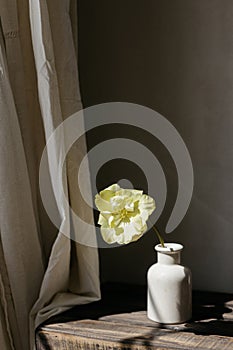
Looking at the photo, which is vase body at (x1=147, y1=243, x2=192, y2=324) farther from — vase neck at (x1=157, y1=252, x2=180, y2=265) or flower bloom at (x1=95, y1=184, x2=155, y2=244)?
flower bloom at (x1=95, y1=184, x2=155, y2=244)

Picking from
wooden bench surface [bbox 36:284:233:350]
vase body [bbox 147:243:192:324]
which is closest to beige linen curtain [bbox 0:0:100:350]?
wooden bench surface [bbox 36:284:233:350]

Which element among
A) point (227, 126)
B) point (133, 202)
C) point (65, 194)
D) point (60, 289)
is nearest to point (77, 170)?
point (65, 194)

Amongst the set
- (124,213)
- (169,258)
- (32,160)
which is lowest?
(169,258)

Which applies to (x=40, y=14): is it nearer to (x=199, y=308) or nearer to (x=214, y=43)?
(x=214, y=43)

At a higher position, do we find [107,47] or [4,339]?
[107,47]

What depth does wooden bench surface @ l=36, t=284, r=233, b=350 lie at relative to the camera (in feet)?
4.66

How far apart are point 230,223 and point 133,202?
40cm

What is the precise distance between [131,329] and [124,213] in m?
0.28

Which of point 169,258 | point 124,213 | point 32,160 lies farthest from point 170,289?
point 32,160

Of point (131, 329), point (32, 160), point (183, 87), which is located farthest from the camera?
point (183, 87)

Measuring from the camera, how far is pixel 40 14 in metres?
1.55

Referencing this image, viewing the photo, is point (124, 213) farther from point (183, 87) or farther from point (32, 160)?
point (183, 87)

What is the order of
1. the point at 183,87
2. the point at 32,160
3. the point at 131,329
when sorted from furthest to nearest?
the point at 183,87
the point at 32,160
the point at 131,329

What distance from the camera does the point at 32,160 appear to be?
5.56 ft
